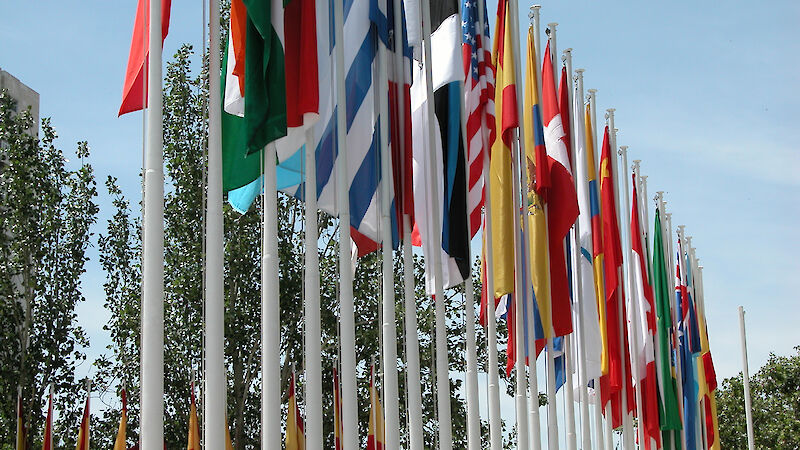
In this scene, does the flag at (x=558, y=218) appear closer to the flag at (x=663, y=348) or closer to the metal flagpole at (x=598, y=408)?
the metal flagpole at (x=598, y=408)

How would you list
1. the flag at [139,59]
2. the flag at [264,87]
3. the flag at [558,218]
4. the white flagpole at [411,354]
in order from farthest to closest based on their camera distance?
1. the flag at [558,218]
2. the white flagpole at [411,354]
3. the flag at [264,87]
4. the flag at [139,59]

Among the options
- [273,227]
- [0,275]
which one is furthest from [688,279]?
[273,227]

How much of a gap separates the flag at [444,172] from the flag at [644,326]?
28.5 ft

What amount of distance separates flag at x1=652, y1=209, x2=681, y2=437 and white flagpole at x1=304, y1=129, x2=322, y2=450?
43.0 feet

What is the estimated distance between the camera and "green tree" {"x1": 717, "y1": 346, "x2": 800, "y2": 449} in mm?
41562

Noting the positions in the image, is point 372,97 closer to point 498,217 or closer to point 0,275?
point 498,217

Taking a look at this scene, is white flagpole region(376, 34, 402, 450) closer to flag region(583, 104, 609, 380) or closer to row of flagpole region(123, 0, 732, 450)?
row of flagpole region(123, 0, 732, 450)

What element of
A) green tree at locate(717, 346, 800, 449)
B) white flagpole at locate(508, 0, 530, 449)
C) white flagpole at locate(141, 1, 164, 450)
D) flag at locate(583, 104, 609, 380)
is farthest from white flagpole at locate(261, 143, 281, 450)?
green tree at locate(717, 346, 800, 449)

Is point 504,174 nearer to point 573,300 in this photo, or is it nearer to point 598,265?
point 573,300

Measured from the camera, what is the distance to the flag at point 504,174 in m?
15.1

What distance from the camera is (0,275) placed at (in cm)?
2455

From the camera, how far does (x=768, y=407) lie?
1704 inches

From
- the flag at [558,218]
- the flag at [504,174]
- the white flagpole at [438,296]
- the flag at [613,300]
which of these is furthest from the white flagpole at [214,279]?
the flag at [613,300]

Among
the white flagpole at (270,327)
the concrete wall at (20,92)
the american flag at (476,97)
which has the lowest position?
the white flagpole at (270,327)
